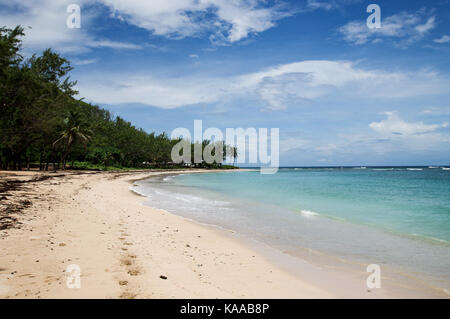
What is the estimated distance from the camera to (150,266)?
5281 mm

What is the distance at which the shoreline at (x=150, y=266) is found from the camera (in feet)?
13.8

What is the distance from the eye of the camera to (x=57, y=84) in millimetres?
35094

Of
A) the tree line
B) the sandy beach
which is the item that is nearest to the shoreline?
the sandy beach

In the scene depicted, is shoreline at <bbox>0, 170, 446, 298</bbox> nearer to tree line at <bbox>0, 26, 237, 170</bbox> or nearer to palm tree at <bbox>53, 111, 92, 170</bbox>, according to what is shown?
tree line at <bbox>0, 26, 237, 170</bbox>

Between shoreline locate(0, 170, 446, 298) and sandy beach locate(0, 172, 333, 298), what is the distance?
1 cm

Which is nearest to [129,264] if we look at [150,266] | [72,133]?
[150,266]

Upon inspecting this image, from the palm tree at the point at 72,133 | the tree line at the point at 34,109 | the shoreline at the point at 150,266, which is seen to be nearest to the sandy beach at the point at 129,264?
the shoreline at the point at 150,266

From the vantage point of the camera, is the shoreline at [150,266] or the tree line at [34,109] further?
the tree line at [34,109]

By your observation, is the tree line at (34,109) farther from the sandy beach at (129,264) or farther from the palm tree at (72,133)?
the sandy beach at (129,264)

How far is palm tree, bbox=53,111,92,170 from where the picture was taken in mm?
45969

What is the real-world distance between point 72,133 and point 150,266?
4800cm

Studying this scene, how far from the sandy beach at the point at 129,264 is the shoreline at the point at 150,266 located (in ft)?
0.05

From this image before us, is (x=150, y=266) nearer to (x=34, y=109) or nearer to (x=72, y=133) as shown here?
(x=34, y=109)

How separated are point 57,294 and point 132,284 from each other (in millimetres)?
1018
